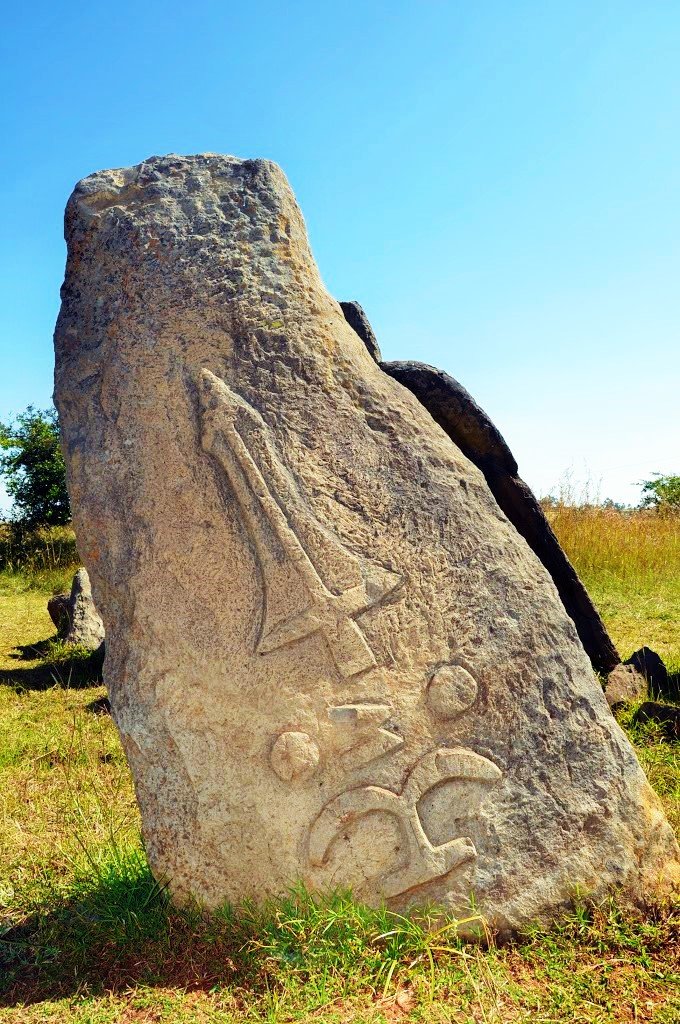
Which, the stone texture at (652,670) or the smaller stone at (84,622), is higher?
the smaller stone at (84,622)

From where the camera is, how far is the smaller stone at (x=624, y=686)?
4.51 metres

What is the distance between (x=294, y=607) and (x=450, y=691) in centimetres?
49

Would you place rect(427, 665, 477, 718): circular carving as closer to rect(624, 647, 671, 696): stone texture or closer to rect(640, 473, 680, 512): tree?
rect(624, 647, 671, 696): stone texture

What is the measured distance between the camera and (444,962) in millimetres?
2184

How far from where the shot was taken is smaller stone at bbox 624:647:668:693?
4.83 meters

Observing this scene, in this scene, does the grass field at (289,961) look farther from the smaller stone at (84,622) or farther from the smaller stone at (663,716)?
the smaller stone at (84,622)

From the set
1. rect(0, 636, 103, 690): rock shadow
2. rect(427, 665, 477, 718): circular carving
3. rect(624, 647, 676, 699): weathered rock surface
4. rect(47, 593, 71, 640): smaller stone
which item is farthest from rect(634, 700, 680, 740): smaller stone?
rect(47, 593, 71, 640): smaller stone

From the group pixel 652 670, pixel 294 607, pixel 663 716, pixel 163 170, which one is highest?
pixel 163 170

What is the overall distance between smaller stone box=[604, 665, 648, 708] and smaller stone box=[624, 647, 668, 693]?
8cm

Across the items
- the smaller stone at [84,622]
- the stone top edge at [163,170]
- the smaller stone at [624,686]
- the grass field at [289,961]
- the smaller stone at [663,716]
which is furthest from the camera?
the smaller stone at [84,622]

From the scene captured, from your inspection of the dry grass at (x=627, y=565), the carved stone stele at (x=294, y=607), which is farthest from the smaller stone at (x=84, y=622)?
the carved stone stele at (x=294, y=607)

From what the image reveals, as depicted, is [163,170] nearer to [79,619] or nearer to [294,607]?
[294,607]

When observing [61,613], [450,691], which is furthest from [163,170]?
[61,613]

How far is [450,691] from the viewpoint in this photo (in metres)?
2.36
